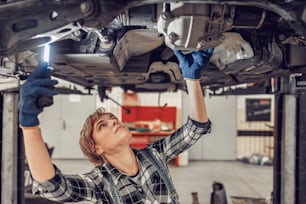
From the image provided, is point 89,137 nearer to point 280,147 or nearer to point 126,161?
point 126,161

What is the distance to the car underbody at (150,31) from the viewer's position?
0.83 metres

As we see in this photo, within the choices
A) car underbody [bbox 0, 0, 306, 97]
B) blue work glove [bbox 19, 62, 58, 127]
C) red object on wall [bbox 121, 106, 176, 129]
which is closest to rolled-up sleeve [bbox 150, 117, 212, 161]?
car underbody [bbox 0, 0, 306, 97]

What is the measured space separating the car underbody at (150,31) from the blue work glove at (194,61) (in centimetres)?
6

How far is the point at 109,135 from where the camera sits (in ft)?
3.98

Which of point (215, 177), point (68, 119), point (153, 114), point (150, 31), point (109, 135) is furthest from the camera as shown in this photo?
point (68, 119)

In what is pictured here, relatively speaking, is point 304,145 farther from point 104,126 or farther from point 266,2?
point 266,2

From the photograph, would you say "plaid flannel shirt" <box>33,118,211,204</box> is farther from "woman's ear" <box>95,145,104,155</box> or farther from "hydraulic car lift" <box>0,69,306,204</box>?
"hydraulic car lift" <box>0,69,306,204</box>

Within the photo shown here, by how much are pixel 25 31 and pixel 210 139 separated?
6105 millimetres

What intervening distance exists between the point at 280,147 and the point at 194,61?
4.93 ft

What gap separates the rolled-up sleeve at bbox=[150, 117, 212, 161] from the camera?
4.28ft

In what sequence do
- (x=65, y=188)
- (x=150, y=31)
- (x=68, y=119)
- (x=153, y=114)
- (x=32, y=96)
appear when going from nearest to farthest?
(x=32, y=96), (x=65, y=188), (x=150, y=31), (x=153, y=114), (x=68, y=119)

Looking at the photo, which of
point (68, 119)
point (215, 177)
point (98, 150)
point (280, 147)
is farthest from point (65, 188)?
point (68, 119)

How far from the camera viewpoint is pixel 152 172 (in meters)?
1.28

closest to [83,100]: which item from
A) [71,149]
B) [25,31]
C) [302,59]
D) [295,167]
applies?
[71,149]
